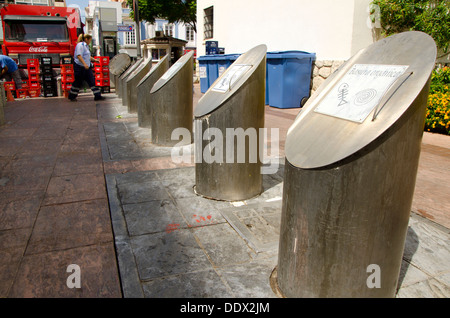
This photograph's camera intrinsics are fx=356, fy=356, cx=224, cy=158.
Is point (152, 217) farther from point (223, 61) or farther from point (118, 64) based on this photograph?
point (118, 64)

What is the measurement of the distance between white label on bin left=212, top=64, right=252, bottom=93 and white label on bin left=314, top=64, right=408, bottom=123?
1448 millimetres

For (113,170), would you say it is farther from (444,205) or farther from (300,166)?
(444,205)

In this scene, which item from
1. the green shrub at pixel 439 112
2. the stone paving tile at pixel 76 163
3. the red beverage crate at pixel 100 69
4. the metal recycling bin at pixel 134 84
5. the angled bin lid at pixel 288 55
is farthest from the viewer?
the red beverage crate at pixel 100 69

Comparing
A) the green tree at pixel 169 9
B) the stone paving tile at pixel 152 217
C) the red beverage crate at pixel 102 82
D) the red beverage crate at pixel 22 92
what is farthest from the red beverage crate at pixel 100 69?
the green tree at pixel 169 9

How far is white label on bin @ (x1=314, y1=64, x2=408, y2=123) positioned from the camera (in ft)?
6.18

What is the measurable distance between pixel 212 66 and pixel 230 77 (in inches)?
392

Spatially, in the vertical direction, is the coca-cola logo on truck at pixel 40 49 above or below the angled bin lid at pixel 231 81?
above

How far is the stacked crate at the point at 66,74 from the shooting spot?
12433mm

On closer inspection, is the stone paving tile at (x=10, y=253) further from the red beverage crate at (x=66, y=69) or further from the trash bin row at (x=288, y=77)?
the red beverage crate at (x=66, y=69)

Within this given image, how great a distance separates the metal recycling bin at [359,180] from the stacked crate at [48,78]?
12.4 m

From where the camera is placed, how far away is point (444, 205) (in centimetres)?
357

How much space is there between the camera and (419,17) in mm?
8836
